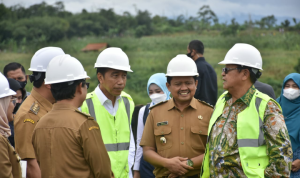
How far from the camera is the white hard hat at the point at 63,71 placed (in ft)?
9.50

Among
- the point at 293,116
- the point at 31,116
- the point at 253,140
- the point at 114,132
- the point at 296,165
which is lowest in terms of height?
the point at 296,165

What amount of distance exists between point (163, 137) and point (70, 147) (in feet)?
3.92

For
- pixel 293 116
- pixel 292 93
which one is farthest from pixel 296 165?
pixel 292 93

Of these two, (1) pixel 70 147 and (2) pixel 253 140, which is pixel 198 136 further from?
(1) pixel 70 147

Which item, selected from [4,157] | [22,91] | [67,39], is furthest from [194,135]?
[67,39]

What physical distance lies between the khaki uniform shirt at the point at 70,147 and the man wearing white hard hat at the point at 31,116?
12.2 inches

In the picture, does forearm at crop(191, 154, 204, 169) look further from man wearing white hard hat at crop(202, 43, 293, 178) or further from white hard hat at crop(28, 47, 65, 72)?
white hard hat at crop(28, 47, 65, 72)

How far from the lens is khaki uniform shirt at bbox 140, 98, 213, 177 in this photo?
3.56 m

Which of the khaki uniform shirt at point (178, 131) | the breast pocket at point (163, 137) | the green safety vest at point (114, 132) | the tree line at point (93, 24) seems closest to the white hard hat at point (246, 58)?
the khaki uniform shirt at point (178, 131)

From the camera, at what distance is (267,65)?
40.5 ft

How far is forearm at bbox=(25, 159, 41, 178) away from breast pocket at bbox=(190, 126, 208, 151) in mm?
1543

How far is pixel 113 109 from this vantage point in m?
3.98

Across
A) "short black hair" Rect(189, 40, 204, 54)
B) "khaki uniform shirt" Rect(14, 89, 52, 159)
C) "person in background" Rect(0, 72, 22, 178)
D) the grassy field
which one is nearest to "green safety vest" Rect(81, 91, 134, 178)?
"khaki uniform shirt" Rect(14, 89, 52, 159)

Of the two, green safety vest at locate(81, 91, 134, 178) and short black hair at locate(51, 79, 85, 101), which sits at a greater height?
short black hair at locate(51, 79, 85, 101)
